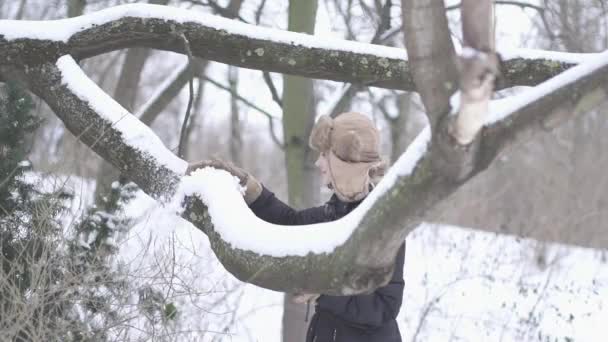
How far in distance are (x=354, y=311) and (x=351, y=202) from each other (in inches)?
18.0

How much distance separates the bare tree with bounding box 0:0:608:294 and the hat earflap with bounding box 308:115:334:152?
549 mm

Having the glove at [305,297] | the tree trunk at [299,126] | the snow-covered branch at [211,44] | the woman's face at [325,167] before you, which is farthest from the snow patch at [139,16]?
the tree trunk at [299,126]

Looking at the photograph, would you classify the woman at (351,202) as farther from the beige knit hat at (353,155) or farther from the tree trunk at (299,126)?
the tree trunk at (299,126)

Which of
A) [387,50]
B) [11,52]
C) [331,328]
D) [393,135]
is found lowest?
[331,328]

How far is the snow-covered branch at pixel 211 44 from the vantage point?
3.42 m

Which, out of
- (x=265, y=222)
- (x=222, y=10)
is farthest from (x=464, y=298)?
(x=265, y=222)

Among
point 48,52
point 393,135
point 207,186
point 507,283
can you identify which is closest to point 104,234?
point 48,52

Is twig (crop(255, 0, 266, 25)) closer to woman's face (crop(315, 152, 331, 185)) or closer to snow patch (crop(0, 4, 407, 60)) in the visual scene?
snow patch (crop(0, 4, 407, 60))

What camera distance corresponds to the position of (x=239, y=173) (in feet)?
9.95

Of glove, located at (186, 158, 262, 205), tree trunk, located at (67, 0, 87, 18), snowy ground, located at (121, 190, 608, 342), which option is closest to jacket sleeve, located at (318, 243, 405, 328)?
glove, located at (186, 158, 262, 205)

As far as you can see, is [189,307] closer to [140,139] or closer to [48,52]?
[140,139]

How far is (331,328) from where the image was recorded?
277cm

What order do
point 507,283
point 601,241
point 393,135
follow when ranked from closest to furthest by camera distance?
point 507,283
point 393,135
point 601,241

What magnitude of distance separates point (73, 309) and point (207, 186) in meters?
0.94
